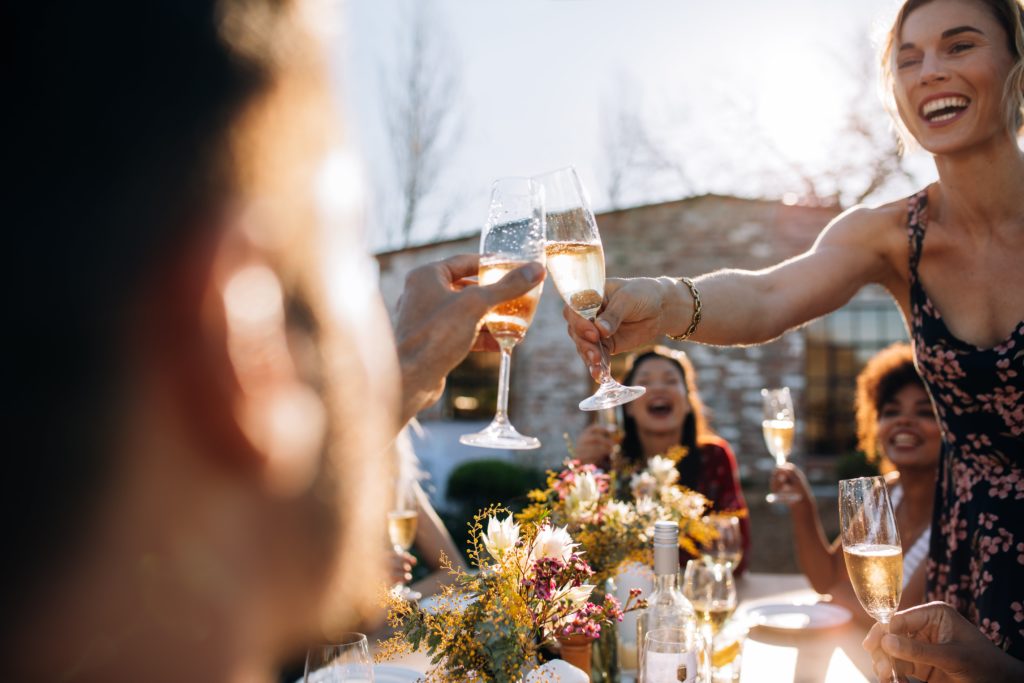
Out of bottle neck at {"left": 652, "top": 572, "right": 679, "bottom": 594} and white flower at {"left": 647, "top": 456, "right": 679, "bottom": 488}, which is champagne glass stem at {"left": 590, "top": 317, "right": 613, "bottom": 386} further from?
white flower at {"left": 647, "top": 456, "right": 679, "bottom": 488}

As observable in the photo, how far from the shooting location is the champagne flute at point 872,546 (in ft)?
5.74

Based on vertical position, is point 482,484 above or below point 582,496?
below

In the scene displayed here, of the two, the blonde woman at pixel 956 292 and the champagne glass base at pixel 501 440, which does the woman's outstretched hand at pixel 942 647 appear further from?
the champagne glass base at pixel 501 440

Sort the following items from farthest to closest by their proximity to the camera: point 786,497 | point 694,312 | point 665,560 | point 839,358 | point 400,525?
point 839,358 → point 786,497 → point 400,525 → point 694,312 → point 665,560

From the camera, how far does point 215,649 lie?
538 mm

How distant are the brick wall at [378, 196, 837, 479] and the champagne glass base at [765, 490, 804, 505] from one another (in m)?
7.60

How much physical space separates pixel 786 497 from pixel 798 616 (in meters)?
0.75

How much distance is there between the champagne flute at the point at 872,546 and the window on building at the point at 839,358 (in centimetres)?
1082

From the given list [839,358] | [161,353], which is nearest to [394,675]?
[161,353]

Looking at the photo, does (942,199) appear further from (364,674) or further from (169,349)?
(169,349)

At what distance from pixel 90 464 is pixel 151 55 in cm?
26

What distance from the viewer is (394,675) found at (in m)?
1.99

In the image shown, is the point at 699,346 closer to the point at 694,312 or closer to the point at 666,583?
the point at 694,312

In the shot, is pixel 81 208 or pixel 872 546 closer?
pixel 81 208
